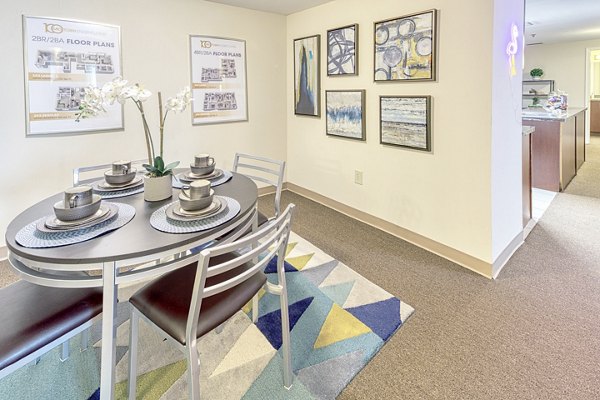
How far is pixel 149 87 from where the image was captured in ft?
10.6

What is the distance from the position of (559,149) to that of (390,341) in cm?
371

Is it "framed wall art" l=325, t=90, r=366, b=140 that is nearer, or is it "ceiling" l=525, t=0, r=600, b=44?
"framed wall art" l=325, t=90, r=366, b=140

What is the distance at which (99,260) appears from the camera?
3.72 ft

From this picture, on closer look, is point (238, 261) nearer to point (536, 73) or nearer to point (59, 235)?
point (59, 235)

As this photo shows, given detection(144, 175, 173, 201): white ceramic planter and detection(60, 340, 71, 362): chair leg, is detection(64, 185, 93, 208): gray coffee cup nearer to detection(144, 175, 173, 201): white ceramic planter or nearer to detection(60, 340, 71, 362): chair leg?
detection(144, 175, 173, 201): white ceramic planter

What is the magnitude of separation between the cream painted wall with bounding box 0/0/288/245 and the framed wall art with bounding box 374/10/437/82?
1.49 m

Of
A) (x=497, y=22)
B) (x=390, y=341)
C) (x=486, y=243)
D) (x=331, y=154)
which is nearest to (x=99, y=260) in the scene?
(x=390, y=341)

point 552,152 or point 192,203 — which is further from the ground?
point 552,152

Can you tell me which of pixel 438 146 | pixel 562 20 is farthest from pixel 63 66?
pixel 562 20

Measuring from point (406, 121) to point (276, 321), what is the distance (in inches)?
72.8

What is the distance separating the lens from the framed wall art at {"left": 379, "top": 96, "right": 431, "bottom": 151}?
2688 millimetres

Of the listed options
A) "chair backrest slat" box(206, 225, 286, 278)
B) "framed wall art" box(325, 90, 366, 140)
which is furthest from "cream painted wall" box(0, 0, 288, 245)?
"chair backrest slat" box(206, 225, 286, 278)

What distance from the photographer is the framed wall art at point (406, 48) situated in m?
2.55

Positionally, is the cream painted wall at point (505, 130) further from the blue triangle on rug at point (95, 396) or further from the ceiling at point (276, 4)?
the blue triangle on rug at point (95, 396)
